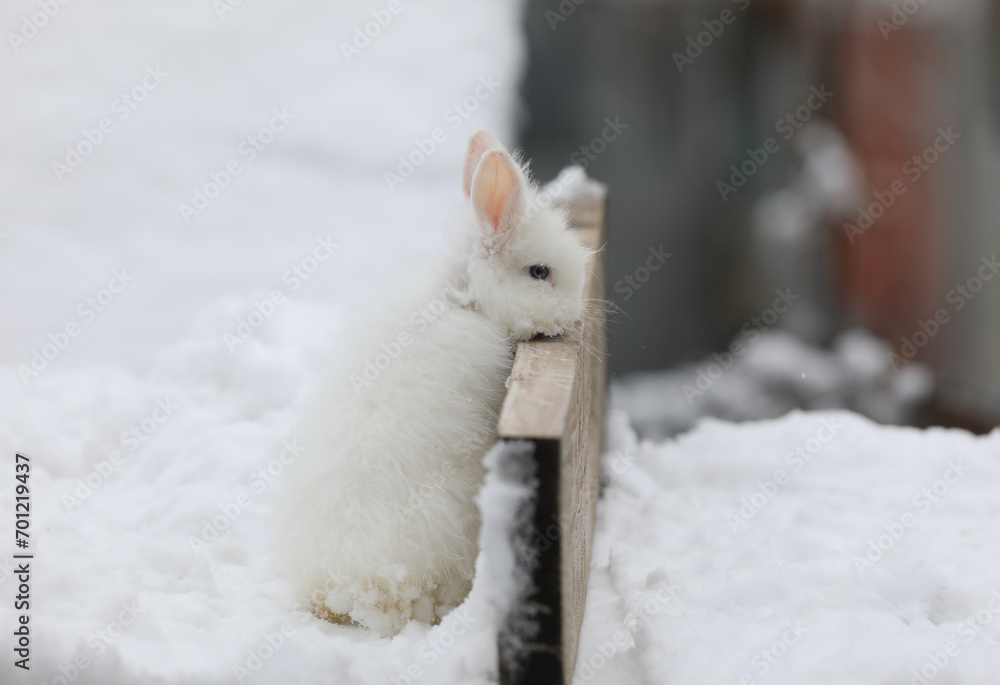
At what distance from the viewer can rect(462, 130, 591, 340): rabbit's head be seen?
165 centimetres

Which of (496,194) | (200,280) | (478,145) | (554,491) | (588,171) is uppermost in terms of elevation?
(588,171)

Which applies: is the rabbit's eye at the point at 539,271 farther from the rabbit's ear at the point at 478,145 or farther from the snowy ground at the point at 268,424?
the snowy ground at the point at 268,424

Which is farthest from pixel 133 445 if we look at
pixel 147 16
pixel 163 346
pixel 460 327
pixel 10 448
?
pixel 147 16

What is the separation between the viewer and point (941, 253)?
15.5 ft

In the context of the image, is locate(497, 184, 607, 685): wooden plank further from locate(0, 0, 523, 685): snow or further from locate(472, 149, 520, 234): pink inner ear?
locate(472, 149, 520, 234): pink inner ear

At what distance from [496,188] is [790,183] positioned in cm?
385

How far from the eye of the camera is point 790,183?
16.3 feet

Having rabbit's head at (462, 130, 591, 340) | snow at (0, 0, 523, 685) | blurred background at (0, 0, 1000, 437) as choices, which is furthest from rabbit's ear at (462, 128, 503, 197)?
blurred background at (0, 0, 1000, 437)

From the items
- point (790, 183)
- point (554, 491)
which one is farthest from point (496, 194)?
point (790, 183)

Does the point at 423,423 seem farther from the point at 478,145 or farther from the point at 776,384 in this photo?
the point at 776,384

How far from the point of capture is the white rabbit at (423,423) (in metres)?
1.48

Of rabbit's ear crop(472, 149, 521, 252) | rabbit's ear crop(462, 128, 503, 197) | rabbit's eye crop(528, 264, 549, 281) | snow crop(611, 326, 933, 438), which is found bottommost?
rabbit's eye crop(528, 264, 549, 281)

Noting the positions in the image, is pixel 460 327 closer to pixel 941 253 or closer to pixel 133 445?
pixel 133 445

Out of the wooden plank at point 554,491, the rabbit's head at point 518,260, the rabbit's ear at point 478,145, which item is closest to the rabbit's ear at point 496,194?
the rabbit's head at point 518,260
